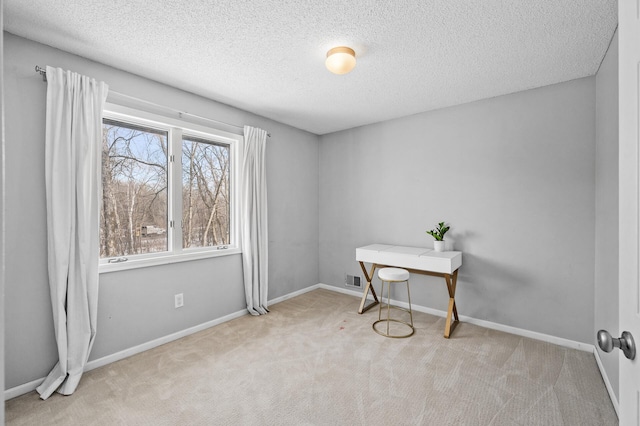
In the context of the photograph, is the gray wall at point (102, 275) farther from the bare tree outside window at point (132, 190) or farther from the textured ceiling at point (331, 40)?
the bare tree outside window at point (132, 190)

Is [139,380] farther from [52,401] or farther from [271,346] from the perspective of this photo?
[271,346]

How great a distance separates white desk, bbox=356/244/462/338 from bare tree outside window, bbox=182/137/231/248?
1706 millimetres

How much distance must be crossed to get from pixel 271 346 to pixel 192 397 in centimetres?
84

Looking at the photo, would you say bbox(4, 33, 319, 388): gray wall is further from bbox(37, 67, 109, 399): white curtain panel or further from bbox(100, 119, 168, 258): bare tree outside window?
bbox(100, 119, 168, 258): bare tree outside window

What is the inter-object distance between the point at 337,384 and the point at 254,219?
2032 millimetres

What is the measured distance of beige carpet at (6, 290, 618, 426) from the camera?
6.15ft

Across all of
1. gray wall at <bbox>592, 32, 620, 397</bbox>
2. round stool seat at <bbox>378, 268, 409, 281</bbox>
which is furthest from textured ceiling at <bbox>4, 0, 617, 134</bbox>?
round stool seat at <bbox>378, 268, 409, 281</bbox>

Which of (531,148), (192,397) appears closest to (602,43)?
(531,148)

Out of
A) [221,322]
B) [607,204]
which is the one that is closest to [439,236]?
[607,204]

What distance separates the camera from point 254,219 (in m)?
3.58

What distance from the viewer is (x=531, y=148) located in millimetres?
2951

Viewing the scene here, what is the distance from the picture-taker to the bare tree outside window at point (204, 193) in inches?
125
